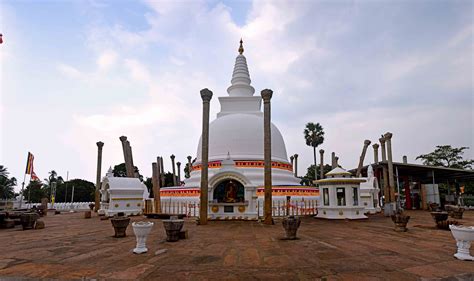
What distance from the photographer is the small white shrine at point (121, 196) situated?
2202 centimetres

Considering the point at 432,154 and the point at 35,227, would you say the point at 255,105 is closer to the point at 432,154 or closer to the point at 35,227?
the point at 35,227

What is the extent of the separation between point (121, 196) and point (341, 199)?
54.9ft

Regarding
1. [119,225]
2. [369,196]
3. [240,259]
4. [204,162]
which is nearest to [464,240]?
[240,259]

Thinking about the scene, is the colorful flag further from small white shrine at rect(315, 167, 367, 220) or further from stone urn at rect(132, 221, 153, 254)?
small white shrine at rect(315, 167, 367, 220)

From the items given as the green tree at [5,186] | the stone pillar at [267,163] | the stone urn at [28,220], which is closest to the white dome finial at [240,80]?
the stone pillar at [267,163]

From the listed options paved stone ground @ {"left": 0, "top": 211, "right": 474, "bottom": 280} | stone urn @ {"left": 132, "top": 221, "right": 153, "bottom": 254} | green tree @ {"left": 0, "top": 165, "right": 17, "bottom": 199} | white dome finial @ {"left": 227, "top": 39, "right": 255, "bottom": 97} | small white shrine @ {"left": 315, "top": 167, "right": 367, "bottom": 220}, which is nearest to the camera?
paved stone ground @ {"left": 0, "top": 211, "right": 474, "bottom": 280}

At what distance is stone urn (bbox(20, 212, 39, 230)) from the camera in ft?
45.5

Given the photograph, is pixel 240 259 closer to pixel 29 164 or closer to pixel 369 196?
pixel 369 196

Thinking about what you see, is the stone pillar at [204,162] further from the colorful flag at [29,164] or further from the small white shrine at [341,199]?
the colorful flag at [29,164]

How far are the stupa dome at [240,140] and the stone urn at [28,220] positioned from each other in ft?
45.0

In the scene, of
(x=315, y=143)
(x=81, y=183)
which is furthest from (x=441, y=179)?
(x=81, y=183)

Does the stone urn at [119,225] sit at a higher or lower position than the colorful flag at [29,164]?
lower

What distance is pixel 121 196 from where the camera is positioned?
73.8ft

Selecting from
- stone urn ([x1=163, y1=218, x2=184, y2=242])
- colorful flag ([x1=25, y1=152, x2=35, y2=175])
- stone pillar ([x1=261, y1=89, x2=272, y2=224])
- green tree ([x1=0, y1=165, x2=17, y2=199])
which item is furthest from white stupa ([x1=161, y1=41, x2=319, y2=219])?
green tree ([x1=0, y1=165, x2=17, y2=199])
